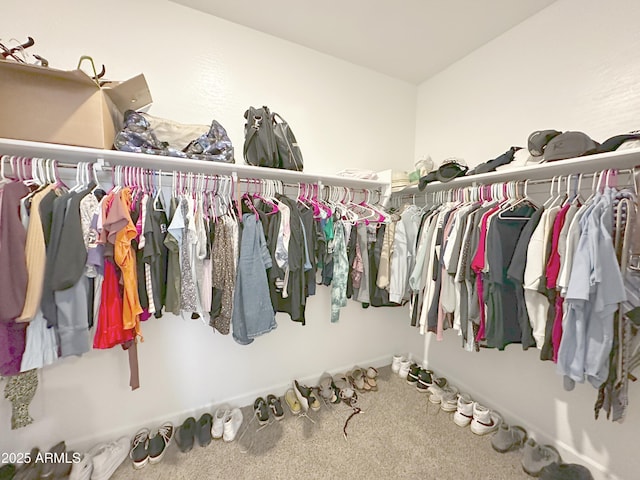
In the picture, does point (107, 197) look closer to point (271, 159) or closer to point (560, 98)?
point (271, 159)

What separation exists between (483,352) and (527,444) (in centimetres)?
55

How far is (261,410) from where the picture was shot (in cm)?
178

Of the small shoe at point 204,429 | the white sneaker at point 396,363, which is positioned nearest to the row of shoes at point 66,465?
the small shoe at point 204,429

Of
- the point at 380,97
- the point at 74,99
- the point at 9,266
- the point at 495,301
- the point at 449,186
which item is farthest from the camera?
the point at 380,97

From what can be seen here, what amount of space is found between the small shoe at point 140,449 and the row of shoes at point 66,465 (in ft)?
0.24

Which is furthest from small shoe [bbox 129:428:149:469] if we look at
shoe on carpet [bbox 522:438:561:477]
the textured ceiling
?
the textured ceiling

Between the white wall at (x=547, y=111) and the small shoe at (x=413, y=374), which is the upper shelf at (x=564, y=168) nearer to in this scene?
the white wall at (x=547, y=111)

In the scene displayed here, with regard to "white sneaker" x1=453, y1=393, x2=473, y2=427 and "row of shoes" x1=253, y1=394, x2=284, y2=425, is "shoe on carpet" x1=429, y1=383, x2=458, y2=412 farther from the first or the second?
"row of shoes" x1=253, y1=394, x2=284, y2=425

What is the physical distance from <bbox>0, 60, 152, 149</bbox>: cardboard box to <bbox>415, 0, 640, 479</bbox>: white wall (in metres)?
2.25

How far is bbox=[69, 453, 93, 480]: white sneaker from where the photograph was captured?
130cm

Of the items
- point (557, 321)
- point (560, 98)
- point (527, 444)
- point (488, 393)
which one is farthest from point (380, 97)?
point (527, 444)

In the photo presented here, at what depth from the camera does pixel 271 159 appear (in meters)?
1.54

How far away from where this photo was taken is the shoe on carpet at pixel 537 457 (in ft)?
4.61

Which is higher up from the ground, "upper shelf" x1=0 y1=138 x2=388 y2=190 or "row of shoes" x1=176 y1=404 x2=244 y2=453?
"upper shelf" x1=0 y1=138 x2=388 y2=190
